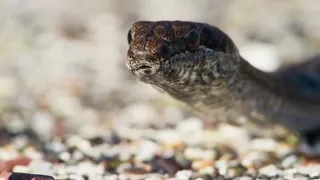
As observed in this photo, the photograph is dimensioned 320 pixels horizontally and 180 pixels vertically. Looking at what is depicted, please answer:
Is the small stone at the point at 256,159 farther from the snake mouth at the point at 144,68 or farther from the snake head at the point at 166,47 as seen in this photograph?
the snake mouth at the point at 144,68

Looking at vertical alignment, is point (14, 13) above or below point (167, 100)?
above

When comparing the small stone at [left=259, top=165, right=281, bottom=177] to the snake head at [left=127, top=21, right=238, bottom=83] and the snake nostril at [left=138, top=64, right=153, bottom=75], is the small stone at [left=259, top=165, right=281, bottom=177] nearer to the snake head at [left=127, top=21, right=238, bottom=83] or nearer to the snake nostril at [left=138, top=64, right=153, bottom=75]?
the snake head at [left=127, top=21, right=238, bottom=83]

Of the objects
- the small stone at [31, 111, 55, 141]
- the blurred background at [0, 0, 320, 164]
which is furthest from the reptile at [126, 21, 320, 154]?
the small stone at [31, 111, 55, 141]

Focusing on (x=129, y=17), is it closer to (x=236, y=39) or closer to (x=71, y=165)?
(x=236, y=39)

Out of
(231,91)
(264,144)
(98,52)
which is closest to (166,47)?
(231,91)

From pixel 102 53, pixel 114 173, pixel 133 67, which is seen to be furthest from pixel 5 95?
pixel 133 67

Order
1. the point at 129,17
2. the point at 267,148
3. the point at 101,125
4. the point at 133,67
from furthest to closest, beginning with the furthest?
1. the point at 129,17
2. the point at 101,125
3. the point at 267,148
4. the point at 133,67

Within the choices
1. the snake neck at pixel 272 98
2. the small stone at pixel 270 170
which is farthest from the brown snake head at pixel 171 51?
the small stone at pixel 270 170
